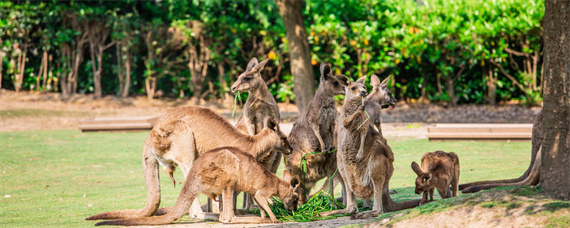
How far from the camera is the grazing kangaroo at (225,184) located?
6.46 m

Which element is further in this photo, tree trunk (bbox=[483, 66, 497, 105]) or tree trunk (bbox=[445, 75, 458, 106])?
tree trunk (bbox=[445, 75, 458, 106])

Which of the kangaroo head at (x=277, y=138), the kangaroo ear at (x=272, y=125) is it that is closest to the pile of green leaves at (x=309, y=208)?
the kangaroo head at (x=277, y=138)

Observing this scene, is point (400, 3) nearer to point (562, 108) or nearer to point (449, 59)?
point (449, 59)

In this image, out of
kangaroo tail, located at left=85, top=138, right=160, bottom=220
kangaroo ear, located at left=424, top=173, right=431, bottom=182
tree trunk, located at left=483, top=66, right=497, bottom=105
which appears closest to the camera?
kangaroo ear, located at left=424, top=173, right=431, bottom=182

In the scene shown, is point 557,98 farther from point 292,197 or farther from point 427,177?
point 292,197

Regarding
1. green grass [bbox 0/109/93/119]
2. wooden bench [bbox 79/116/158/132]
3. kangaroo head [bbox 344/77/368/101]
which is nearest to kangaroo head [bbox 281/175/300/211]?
kangaroo head [bbox 344/77/368/101]

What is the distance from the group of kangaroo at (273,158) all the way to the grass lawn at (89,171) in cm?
91

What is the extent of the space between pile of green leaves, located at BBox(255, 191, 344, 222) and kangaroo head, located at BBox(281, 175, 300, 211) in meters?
0.07

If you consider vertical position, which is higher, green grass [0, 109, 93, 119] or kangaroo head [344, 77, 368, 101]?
kangaroo head [344, 77, 368, 101]

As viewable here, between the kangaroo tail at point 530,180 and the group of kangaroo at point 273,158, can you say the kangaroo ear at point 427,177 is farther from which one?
the kangaroo tail at point 530,180

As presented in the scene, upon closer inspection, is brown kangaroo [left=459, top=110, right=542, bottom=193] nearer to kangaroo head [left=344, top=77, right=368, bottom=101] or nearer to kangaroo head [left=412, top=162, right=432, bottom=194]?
kangaroo head [left=412, top=162, right=432, bottom=194]

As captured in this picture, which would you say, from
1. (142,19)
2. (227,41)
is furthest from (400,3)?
(142,19)

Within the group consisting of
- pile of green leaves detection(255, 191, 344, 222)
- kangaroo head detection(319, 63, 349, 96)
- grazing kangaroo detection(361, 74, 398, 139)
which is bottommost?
pile of green leaves detection(255, 191, 344, 222)

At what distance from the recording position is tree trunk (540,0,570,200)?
5.20m
